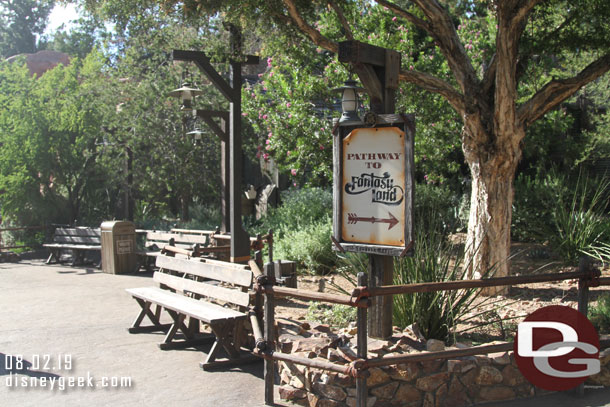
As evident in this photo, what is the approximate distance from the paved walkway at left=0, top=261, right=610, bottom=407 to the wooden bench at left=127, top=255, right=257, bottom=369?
0.64ft

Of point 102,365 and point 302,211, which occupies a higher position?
point 302,211

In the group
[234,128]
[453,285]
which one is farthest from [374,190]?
[234,128]

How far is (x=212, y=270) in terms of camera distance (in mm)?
6094

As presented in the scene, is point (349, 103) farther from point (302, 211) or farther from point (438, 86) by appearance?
point (302, 211)

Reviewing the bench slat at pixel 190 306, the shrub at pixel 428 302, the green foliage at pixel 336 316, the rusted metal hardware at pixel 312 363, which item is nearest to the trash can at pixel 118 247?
the bench slat at pixel 190 306

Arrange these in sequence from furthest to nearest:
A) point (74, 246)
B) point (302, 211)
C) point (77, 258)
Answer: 1. point (77, 258)
2. point (74, 246)
3. point (302, 211)

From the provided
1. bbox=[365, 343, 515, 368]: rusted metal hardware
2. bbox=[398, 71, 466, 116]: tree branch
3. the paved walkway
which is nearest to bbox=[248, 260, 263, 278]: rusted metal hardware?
the paved walkway

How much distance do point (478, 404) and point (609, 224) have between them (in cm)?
625

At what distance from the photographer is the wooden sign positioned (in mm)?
4539

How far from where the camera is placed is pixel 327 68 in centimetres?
1141

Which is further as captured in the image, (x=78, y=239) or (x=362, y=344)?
(x=78, y=239)

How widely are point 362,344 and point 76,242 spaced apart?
10972mm

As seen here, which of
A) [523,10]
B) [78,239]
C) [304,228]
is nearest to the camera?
[523,10]

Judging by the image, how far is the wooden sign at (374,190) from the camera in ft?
14.9
